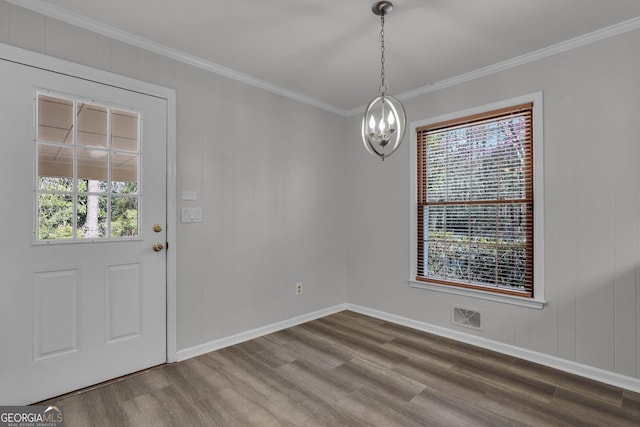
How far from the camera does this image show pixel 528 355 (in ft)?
8.89

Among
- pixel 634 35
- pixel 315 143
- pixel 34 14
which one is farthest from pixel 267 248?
pixel 634 35

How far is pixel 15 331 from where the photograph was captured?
1.99 metres

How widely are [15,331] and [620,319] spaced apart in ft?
13.1

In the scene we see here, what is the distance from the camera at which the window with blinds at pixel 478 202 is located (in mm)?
2797

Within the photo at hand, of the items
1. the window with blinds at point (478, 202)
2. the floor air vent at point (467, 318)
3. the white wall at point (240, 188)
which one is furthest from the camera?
the floor air vent at point (467, 318)

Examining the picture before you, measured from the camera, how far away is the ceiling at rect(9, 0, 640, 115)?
2.10 metres

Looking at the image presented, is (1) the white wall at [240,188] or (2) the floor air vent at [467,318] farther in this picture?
(2) the floor air vent at [467,318]

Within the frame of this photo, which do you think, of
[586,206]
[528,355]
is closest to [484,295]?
[528,355]

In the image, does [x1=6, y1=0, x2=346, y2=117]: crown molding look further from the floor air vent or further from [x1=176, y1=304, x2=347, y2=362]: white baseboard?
the floor air vent

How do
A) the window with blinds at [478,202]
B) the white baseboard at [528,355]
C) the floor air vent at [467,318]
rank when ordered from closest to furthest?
the white baseboard at [528,355], the window with blinds at [478,202], the floor air vent at [467,318]

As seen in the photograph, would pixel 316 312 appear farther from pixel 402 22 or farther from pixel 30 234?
pixel 402 22

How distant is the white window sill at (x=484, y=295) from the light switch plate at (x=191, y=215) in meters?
2.25
